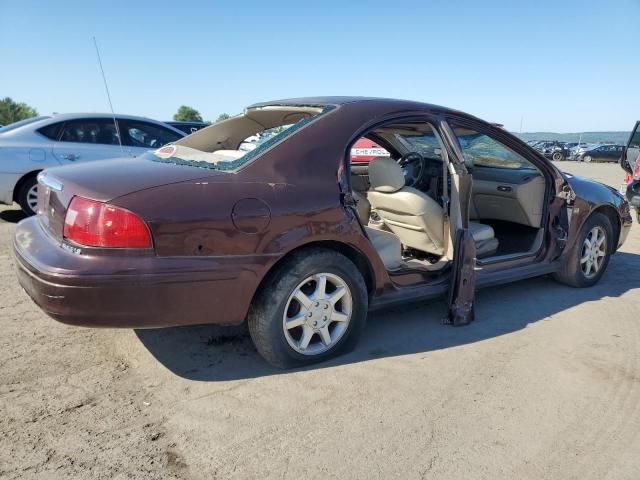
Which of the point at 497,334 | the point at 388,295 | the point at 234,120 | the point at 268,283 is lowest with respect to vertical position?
the point at 497,334

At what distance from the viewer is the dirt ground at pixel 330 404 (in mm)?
2166

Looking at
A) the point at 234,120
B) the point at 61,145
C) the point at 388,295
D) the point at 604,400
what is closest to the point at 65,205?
the point at 234,120

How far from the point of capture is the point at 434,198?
433 centimetres

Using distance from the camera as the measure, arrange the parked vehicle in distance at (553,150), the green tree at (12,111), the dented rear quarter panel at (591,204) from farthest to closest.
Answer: the green tree at (12,111) → the parked vehicle in distance at (553,150) → the dented rear quarter panel at (591,204)

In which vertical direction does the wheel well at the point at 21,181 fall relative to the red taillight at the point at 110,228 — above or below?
below

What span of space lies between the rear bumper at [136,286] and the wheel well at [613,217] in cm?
362

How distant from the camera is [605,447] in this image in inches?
92.7

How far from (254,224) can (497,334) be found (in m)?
2.05

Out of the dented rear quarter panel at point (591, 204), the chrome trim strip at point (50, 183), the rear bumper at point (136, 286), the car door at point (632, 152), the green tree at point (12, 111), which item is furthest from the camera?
the green tree at point (12, 111)

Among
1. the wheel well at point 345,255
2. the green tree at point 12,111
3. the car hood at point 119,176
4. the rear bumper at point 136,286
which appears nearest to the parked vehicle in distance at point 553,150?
the wheel well at point 345,255

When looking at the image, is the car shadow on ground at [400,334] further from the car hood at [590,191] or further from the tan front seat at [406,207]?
the car hood at [590,191]

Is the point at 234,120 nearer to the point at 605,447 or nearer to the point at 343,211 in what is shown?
the point at 343,211

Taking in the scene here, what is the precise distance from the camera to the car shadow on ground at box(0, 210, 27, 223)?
23.4 ft

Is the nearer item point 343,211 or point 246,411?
point 246,411
